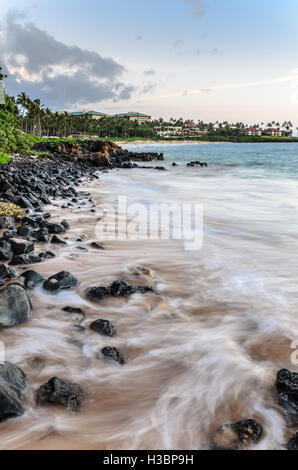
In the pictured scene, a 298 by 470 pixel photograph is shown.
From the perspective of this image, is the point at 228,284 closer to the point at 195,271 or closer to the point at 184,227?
the point at 195,271

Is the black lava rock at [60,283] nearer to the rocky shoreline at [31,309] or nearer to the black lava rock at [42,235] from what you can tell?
the rocky shoreline at [31,309]

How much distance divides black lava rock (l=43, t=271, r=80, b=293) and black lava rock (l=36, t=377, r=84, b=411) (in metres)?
1.36

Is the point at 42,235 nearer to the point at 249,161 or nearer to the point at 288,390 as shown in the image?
the point at 288,390

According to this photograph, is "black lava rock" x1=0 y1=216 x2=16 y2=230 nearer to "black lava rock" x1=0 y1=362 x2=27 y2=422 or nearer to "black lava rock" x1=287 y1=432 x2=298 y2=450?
"black lava rock" x1=0 y1=362 x2=27 y2=422

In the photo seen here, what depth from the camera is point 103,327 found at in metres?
2.58

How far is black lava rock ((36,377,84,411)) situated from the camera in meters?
1.85

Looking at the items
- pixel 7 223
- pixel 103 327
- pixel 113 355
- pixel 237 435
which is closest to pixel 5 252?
pixel 7 223

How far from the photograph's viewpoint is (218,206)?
10.5m

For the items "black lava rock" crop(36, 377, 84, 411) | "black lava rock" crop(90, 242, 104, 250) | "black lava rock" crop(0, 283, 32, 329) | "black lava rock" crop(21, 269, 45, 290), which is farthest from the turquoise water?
"black lava rock" crop(36, 377, 84, 411)

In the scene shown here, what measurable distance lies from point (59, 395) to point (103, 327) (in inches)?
30.0

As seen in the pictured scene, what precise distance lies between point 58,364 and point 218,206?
8.93 m

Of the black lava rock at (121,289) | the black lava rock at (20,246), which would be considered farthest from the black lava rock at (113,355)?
the black lava rock at (20,246)

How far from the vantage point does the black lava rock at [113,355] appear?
229 cm

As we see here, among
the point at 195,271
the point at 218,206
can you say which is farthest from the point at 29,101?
the point at 195,271
